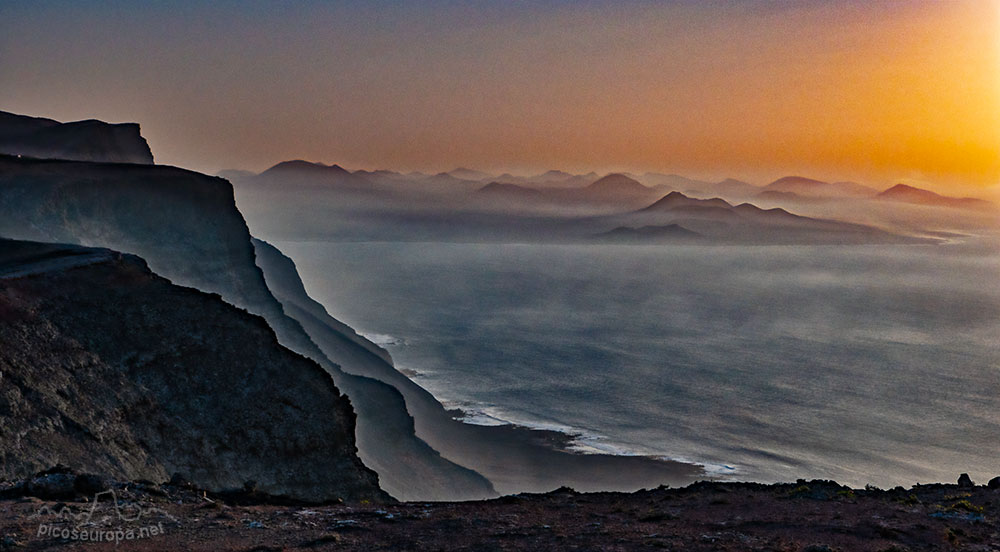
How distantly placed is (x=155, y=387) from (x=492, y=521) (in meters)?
14.9

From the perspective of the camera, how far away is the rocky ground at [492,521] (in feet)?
46.2

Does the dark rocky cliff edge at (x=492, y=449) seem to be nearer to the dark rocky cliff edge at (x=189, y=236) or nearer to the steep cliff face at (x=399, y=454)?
the steep cliff face at (x=399, y=454)

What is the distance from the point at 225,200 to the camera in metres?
55.8

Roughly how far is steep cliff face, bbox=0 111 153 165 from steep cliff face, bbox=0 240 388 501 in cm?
4869

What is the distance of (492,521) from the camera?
1702 centimetres

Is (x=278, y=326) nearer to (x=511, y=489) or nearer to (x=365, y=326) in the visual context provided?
(x=511, y=489)

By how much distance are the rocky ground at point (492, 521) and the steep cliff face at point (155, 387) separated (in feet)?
22.0

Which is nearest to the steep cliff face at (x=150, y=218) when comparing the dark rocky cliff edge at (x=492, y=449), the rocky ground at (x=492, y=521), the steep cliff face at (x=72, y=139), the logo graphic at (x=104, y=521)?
the dark rocky cliff edge at (x=492, y=449)

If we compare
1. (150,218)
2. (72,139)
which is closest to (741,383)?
(150,218)

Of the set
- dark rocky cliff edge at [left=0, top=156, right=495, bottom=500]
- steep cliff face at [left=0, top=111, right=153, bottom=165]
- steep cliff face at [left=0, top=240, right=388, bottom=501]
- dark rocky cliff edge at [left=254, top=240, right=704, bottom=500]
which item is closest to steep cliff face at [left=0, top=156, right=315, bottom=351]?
dark rocky cliff edge at [left=0, top=156, right=495, bottom=500]

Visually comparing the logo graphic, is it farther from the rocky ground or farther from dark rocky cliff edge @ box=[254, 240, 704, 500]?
dark rocky cliff edge @ box=[254, 240, 704, 500]

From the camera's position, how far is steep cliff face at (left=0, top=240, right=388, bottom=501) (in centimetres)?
2292

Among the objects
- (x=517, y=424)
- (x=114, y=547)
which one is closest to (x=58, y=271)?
(x=114, y=547)

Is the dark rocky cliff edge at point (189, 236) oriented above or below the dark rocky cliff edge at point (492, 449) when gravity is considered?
above
